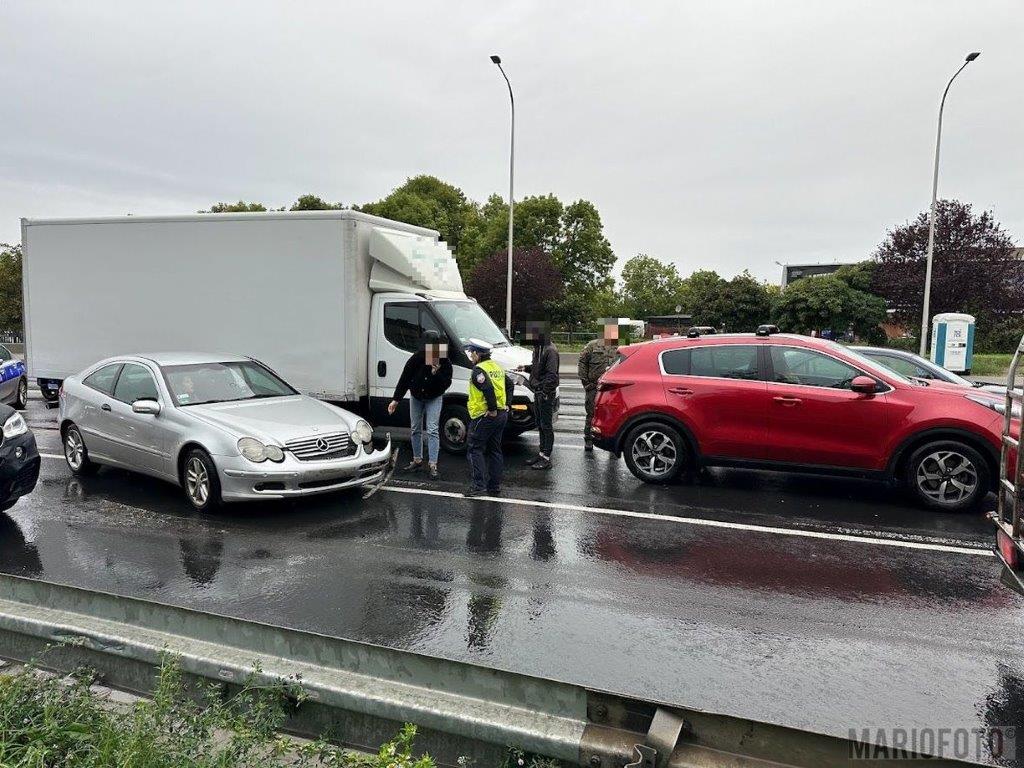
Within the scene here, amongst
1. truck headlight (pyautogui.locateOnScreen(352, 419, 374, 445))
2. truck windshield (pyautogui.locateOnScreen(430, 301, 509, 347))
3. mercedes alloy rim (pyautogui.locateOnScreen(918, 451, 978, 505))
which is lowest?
mercedes alloy rim (pyautogui.locateOnScreen(918, 451, 978, 505))

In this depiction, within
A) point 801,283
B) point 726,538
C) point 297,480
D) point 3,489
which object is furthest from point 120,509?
point 801,283

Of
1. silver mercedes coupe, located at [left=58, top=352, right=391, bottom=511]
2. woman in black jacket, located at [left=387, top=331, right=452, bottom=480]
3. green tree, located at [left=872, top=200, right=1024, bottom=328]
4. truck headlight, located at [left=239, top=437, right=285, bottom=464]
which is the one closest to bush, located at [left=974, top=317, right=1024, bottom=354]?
green tree, located at [left=872, top=200, right=1024, bottom=328]

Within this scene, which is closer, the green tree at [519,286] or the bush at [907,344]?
the bush at [907,344]

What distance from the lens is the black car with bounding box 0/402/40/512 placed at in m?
6.41

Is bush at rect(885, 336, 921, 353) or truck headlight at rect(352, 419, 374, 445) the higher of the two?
bush at rect(885, 336, 921, 353)

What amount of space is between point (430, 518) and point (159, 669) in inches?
163

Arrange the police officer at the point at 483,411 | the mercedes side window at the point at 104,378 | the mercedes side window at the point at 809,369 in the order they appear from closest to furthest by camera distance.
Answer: the mercedes side window at the point at 809,369 < the police officer at the point at 483,411 < the mercedes side window at the point at 104,378

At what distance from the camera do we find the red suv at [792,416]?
7.08m

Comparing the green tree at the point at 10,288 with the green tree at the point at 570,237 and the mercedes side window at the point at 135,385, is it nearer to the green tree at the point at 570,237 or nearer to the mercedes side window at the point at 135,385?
the green tree at the point at 570,237

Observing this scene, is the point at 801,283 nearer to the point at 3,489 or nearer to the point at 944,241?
the point at 944,241

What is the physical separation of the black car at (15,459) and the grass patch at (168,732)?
4257mm

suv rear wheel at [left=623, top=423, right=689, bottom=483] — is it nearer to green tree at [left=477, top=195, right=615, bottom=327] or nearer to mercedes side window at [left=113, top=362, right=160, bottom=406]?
mercedes side window at [left=113, top=362, right=160, bottom=406]

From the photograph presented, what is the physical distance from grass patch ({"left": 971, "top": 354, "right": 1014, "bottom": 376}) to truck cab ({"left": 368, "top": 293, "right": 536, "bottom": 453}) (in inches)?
966

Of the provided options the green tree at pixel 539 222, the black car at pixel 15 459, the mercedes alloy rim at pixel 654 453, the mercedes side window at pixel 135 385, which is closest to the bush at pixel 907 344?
the green tree at pixel 539 222
